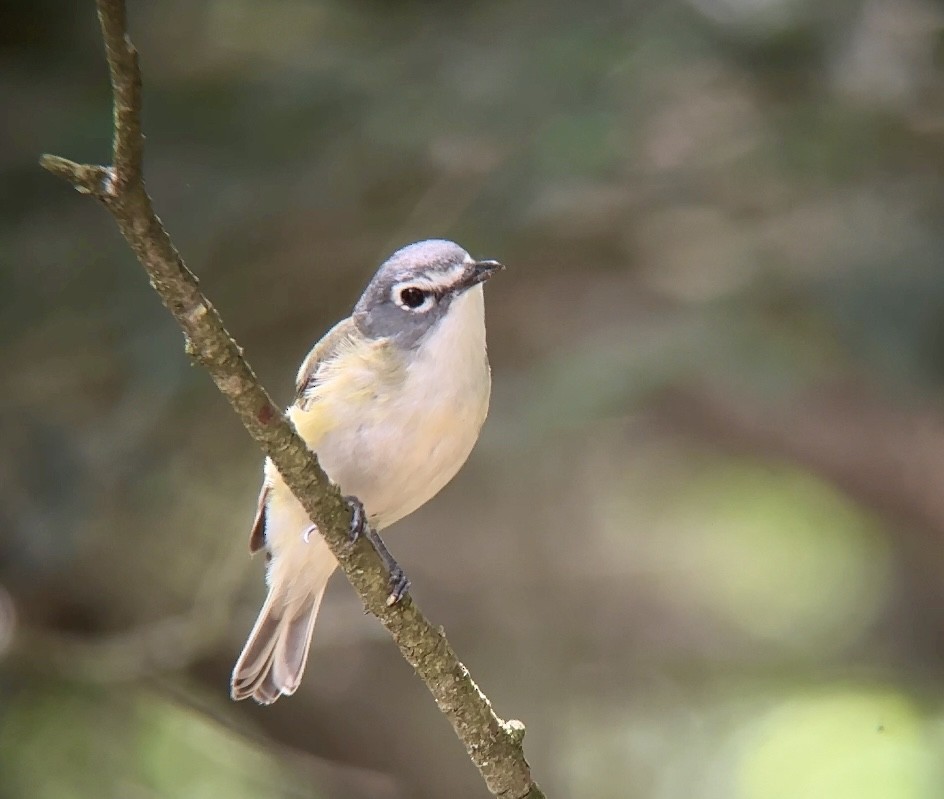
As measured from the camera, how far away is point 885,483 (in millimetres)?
5379

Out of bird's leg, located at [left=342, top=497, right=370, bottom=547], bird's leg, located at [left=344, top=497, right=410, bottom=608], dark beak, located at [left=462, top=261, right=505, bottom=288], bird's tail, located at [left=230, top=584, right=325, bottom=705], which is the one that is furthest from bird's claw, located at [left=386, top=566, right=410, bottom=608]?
bird's tail, located at [left=230, top=584, right=325, bottom=705]

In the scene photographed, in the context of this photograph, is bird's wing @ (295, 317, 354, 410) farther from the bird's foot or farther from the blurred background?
the bird's foot

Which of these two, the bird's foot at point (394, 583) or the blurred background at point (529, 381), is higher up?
the blurred background at point (529, 381)

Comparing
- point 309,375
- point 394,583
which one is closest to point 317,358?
point 309,375

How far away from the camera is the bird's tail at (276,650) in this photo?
151 inches

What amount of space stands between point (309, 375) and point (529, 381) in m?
1.22

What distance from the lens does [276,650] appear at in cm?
389

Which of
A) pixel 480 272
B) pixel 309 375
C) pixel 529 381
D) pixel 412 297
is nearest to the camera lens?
pixel 480 272

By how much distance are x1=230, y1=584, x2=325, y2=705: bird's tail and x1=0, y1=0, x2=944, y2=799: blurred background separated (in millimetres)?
877

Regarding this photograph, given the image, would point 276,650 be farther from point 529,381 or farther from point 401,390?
point 529,381

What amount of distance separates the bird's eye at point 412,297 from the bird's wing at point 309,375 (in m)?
0.26

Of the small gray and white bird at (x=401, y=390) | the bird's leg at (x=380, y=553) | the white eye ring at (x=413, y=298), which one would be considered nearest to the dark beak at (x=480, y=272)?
the small gray and white bird at (x=401, y=390)

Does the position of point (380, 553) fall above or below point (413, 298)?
below

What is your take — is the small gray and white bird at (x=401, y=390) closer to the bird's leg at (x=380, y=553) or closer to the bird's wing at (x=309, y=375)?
the bird's wing at (x=309, y=375)
